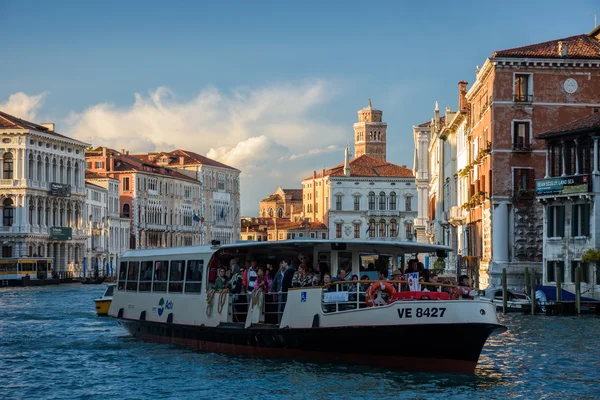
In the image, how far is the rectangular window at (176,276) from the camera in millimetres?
22406

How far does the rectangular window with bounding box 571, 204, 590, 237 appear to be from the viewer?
3719 centimetres

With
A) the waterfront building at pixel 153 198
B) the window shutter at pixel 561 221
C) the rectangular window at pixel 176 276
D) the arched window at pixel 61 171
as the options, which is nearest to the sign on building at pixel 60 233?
the arched window at pixel 61 171

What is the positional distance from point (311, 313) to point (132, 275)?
23.4 feet

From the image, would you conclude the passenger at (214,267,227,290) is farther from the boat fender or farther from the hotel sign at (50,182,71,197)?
the hotel sign at (50,182,71,197)

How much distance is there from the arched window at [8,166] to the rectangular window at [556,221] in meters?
47.4

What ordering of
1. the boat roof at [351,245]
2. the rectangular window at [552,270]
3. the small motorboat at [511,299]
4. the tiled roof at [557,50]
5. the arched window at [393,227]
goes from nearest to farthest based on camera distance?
the boat roof at [351,245] < the small motorboat at [511,299] < the rectangular window at [552,270] < the tiled roof at [557,50] < the arched window at [393,227]

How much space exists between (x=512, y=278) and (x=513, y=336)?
17.3 metres

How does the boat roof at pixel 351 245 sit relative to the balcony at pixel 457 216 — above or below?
below

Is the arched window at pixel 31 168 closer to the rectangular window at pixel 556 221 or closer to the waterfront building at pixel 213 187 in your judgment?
the waterfront building at pixel 213 187

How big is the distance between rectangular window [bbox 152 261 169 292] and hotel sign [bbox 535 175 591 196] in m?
17.7

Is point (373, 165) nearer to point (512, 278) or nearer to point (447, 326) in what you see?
point (512, 278)

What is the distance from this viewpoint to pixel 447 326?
17453 mm

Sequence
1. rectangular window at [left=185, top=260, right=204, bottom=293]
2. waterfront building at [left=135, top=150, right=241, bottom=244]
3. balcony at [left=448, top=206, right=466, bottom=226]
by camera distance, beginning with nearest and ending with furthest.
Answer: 1. rectangular window at [left=185, top=260, right=204, bottom=293]
2. balcony at [left=448, top=206, right=466, bottom=226]
3. waterfront building at [left=135, top=150, right=241, bottom=244]

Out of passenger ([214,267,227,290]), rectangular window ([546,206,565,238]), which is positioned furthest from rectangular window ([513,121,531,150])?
passenger ([214,267,227,290])
